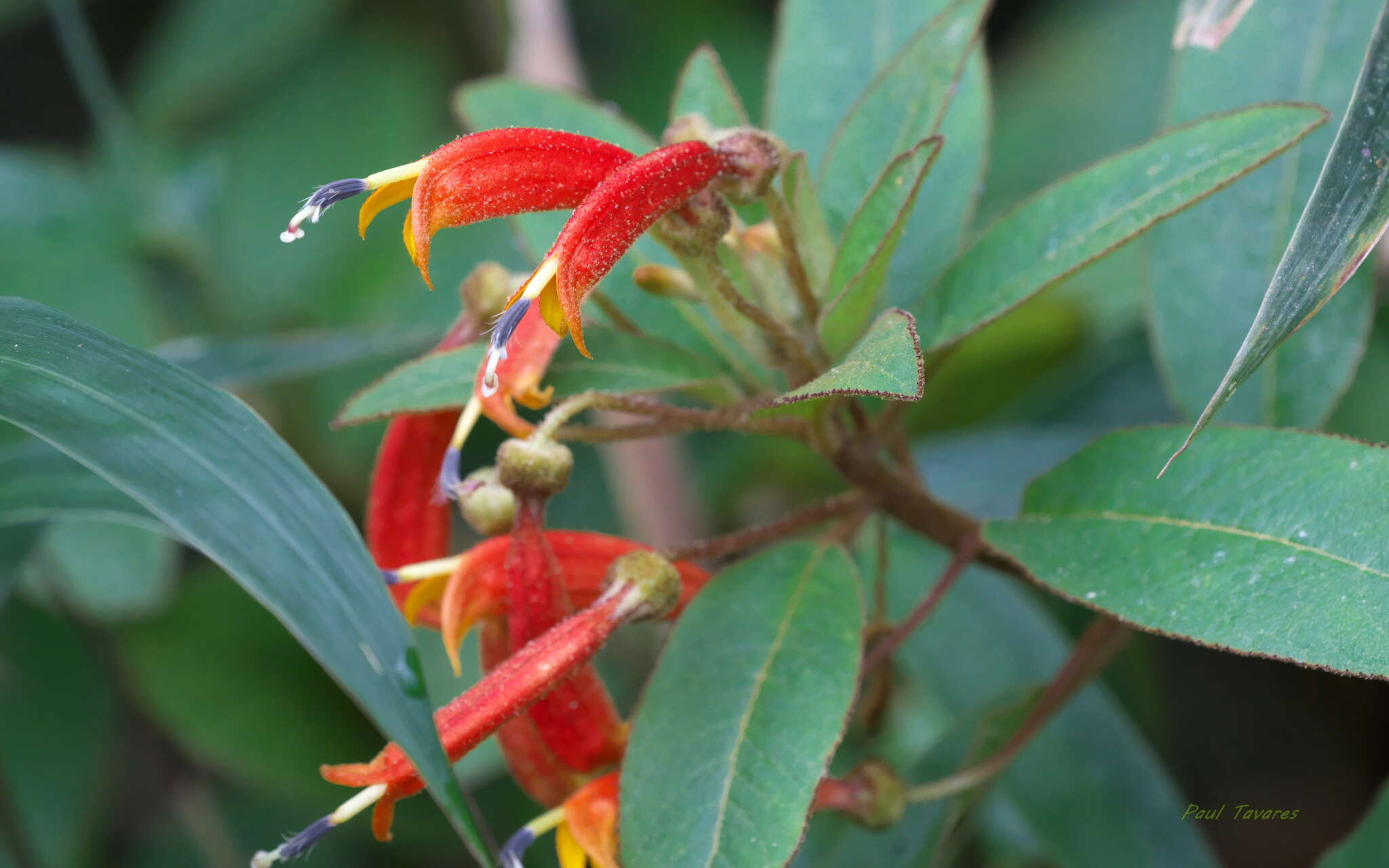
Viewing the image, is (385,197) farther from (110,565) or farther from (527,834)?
(110,565)

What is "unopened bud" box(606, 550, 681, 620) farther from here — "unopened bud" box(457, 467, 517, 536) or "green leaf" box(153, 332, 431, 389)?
"green leaf" box(153, 332, 431, 389)

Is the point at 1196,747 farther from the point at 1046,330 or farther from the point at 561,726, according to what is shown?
the point at 561,726

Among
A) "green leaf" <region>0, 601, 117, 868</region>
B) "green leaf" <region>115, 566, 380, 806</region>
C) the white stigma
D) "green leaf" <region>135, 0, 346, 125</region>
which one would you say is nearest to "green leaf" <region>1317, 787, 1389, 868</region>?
the white stigma

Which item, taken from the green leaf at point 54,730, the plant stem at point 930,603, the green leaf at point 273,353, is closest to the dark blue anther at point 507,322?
the plant stem at point 930,603

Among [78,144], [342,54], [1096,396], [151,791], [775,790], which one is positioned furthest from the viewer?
[78,144]

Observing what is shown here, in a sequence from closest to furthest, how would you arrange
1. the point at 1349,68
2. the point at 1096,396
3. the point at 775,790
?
the point at 775,790
the point at 1349,68
the point at 1096,396

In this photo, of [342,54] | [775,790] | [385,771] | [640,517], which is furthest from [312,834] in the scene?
[342,54]

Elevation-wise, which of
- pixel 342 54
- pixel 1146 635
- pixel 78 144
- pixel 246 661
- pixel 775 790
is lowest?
pixel 1146 635
